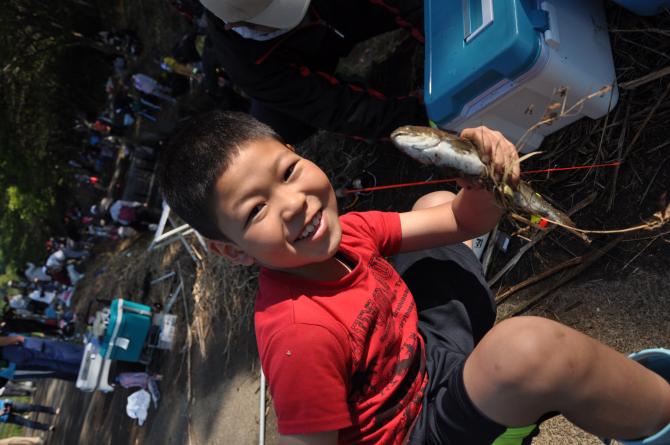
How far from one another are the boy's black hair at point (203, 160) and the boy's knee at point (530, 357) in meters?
0.89

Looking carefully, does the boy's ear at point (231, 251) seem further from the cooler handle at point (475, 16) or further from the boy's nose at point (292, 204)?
the cooler handle at point (475, 16)

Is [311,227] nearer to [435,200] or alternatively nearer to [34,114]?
[435,200]

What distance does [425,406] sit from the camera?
1561mm

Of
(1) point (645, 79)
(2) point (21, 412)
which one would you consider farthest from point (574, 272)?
(2) point (21, 412)

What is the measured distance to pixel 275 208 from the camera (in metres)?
1.40

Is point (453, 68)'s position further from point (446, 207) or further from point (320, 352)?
point (320, 352)

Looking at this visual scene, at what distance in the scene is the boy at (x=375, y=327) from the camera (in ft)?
3.92

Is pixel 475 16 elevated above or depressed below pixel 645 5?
above

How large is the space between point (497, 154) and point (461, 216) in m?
0.36

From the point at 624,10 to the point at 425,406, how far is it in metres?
1.84

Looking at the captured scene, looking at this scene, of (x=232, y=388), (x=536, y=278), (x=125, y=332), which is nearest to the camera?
(x=536, y=278)

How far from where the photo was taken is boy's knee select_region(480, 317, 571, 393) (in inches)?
44.7

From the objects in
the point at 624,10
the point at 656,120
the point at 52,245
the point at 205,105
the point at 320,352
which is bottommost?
the point at 52,245

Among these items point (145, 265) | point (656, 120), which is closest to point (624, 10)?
point (656, 120)
